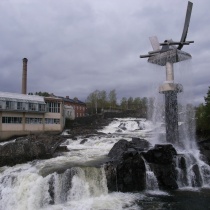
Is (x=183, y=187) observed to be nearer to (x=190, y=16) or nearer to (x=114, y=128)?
(x=190, y=16)

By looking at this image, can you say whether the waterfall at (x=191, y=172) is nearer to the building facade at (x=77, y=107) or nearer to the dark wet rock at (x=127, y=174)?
the dark wet rock at (x=127, y=174)

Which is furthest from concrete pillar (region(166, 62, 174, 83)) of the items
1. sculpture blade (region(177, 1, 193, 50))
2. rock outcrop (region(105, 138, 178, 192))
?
rock outcrop (region(105, 138, 178, 192))

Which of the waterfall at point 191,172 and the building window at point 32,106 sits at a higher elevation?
the building window at point 32,106

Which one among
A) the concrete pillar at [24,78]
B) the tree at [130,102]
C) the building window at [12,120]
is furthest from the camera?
the tree at [130,102]

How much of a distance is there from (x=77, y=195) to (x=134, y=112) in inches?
2257

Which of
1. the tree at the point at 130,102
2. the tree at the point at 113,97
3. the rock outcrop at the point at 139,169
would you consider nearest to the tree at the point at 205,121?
the rock outcrop at the point at 139,169

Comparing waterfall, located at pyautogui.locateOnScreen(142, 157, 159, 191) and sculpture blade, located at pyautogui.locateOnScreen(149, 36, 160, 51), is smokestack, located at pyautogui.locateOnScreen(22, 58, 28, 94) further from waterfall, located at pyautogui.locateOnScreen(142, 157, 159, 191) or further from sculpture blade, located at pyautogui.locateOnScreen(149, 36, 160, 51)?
waterfall, located at pyautogui.locateOnScreen(142, 157, 159, 191)

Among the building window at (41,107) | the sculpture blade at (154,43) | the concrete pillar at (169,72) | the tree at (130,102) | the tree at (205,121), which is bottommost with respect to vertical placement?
the tree at (205,121)

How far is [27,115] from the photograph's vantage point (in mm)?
47406

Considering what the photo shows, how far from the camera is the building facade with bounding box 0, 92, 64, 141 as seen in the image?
4394cm

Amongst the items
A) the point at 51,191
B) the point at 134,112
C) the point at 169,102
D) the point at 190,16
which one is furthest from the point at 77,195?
the point at 134,112

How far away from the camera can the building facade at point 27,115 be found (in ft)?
144

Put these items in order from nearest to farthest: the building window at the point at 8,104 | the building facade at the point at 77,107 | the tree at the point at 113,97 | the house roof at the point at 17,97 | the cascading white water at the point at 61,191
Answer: the cascading white water at the point at 61,191, the building window at the point at 8,104, the house roof at the point at 17,97, the building facade at the point at 77,107, the tree at the point at 113,97

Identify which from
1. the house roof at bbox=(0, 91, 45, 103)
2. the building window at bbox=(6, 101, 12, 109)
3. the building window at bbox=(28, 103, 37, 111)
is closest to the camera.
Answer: the building window at bbox=(6, 101, 12, 109)
